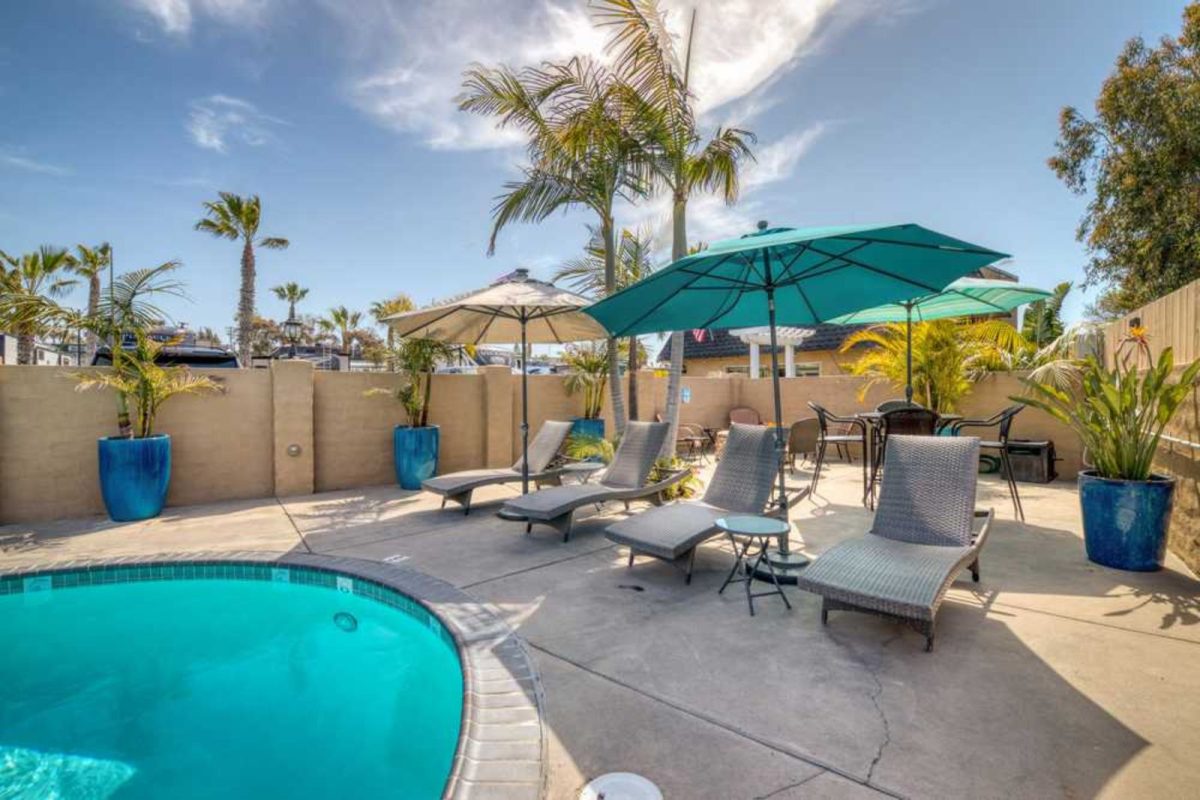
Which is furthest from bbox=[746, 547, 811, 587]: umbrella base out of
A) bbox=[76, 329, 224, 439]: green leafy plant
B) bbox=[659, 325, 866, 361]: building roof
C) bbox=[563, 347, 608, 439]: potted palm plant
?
bbox=[659, 325, 866, 361]: building roof

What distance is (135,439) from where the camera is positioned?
663cm

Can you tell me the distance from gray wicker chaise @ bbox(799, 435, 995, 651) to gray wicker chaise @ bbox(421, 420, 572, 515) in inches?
160

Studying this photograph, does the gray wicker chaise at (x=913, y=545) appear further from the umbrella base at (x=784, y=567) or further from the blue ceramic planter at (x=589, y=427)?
the blue ceramic planter at (x=589, y=427)

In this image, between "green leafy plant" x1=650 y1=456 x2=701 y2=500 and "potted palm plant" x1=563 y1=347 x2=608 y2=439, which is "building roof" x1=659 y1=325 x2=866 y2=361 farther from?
"green leafy plant" x1=650 y1=456 x2=701 y2=500

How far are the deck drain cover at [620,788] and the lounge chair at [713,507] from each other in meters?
2.18

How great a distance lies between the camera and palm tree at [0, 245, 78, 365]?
247 inches

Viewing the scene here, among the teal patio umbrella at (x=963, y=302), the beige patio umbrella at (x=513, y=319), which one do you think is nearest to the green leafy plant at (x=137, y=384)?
the beige patio umbrella at (x=513, y=319)

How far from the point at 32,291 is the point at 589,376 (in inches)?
300

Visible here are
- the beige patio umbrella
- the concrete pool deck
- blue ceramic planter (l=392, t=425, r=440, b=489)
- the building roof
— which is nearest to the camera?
the concrete pool deck

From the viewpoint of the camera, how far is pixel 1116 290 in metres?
15.4

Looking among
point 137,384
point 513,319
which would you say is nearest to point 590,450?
point 513,319

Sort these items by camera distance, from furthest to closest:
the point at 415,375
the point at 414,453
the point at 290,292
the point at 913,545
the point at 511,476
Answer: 1. the point at 290,292
2. the point at 415,375
3. the point at 414,453
4. the point at 511,476
5. the point at 913,545

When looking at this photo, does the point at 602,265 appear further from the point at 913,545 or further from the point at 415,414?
the point at 913,545

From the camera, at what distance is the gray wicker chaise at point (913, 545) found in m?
3.18
